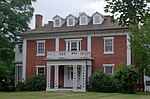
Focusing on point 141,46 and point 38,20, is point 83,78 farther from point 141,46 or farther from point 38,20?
point 38,20

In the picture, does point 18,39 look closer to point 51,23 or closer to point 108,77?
point 51,23

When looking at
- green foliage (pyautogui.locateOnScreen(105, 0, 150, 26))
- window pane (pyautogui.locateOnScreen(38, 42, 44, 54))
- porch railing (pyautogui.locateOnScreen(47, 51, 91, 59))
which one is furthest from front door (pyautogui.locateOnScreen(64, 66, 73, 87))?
green foliage (pyautogui.locateOnScreen(105, 0, 150, 26))

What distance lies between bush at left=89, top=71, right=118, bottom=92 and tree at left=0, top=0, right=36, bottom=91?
36.9 feet

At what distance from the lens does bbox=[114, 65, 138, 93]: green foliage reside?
3531 centimetres

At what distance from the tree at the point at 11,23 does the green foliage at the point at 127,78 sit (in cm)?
1485

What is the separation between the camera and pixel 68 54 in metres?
40.1

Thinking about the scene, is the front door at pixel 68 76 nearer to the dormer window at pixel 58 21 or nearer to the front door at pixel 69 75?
the front door at pixel 69 75

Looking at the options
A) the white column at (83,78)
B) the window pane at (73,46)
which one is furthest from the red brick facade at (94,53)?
the white column at (83,78)

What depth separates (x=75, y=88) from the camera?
39.1m

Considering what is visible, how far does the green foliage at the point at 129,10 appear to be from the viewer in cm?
934

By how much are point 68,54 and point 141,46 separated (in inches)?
350

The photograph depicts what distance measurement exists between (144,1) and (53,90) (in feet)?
103

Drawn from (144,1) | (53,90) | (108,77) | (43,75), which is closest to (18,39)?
(43,75)

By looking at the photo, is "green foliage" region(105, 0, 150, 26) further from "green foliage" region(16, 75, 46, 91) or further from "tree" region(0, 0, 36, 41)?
"tree" region(0, 0, 36, 41)
